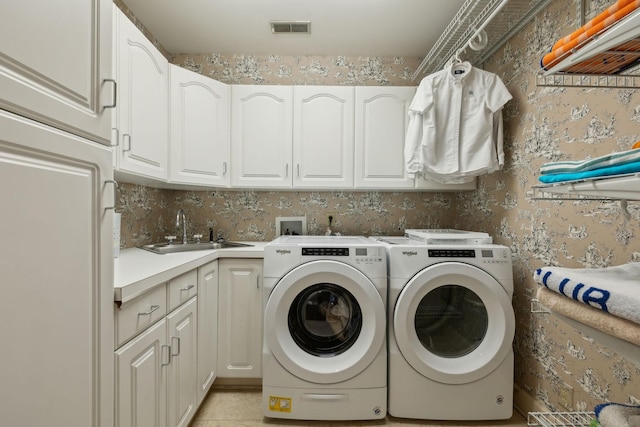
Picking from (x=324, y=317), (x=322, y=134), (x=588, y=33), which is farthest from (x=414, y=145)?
(x=588, y=33)

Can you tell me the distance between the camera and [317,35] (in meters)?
2.47

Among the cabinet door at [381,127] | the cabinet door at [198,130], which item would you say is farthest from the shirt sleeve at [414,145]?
the cabinet door at [198,130]

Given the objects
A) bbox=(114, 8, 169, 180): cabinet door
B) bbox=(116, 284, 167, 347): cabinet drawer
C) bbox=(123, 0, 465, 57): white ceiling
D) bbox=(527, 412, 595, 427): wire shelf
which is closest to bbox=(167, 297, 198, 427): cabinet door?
bbox=(116, 284, 167, 347): cabinet drawer

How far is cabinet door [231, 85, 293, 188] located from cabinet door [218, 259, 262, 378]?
0.68m

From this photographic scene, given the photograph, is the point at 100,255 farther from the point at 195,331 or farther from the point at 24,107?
the point at 195,331

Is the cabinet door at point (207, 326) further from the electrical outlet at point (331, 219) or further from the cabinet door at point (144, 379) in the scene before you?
the electrical outlet at point (331, 219)

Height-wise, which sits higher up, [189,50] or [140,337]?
[189,50]

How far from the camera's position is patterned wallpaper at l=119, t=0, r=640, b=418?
147 centimetres

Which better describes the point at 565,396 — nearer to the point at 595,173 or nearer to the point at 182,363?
the point at 595,173

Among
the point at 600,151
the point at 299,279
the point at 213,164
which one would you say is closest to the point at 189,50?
the point at 213,164

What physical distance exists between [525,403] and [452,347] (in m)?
0.53

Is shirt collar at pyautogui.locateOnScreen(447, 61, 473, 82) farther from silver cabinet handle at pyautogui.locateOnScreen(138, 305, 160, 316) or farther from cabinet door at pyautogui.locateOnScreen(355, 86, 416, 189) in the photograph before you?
silver cabinet handle at pyautogui.locateOnScreen(138, 305, 160, 316)

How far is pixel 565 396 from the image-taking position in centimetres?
169

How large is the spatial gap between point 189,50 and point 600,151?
276 centimetres
